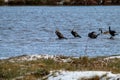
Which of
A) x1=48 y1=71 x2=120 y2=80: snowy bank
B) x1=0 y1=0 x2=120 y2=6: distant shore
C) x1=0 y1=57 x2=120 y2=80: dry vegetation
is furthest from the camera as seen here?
x1=0 y1=0 x2=120 y2=6: distant shore

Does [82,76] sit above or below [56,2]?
above

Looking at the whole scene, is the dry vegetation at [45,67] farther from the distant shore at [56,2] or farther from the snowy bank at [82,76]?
the distant shore at [56,2]

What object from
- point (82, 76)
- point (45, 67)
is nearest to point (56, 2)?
point (45, 67)

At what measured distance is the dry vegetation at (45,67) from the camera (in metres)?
14.5

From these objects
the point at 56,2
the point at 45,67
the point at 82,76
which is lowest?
the point at 56,2

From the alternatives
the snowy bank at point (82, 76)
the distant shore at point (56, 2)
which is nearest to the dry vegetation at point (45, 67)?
the snowy bank at point (82, 76)

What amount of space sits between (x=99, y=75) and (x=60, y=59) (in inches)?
231

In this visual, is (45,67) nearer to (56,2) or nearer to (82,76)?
(82,76)

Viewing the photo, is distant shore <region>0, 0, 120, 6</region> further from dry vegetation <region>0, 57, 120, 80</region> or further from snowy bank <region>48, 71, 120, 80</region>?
snowy bank <region>48, 71, 120, 80</region>

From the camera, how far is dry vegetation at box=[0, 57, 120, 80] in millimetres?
14480

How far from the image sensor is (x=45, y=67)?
16.3m

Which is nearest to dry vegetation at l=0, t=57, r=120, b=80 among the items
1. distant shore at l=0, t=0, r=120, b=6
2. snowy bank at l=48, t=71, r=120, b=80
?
snowy bank at l=48, t=71, r=120, b=80

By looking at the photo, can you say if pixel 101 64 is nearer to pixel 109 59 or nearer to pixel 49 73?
pixel 109 59

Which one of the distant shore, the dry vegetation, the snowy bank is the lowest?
the distant shore
